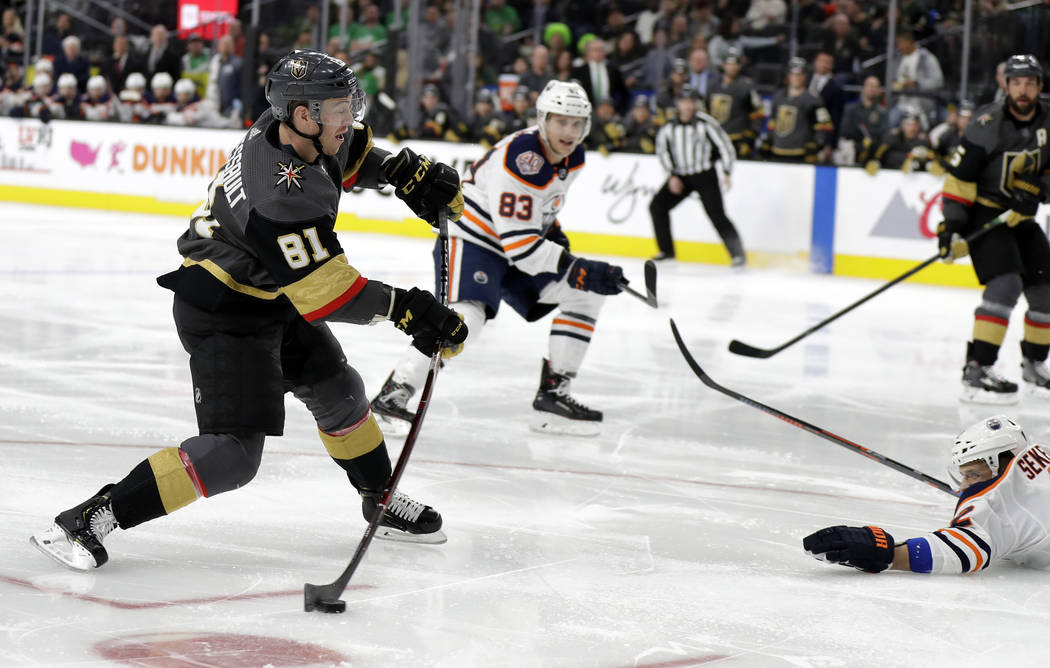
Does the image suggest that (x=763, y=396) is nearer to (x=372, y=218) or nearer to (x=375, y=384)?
(x=375, y=384)

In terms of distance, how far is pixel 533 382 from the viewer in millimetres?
5422

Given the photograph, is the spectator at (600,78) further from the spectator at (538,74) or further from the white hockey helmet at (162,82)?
the white hockey helmet at (162,82)

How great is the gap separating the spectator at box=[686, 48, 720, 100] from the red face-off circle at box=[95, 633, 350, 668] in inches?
336

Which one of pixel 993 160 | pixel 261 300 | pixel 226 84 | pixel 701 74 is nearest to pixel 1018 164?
pixel 993 160

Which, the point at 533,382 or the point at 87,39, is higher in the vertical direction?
the point at 87,39

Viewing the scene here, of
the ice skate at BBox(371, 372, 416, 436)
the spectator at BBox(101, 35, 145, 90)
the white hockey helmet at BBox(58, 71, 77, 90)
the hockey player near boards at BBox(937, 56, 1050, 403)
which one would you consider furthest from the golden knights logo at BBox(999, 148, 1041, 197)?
the white hockey helmet at BBox(58, 71, 77, 90)

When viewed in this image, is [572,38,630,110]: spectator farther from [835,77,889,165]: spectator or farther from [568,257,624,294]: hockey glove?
[568,257,624,294]: hockey glove

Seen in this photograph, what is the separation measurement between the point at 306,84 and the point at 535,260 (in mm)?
1770

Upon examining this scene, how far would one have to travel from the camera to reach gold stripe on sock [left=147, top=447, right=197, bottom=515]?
108 inches

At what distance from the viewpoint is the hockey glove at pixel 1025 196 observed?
17.5ft

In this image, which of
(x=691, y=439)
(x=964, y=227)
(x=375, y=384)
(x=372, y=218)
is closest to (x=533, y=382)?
(x=375, y=384)

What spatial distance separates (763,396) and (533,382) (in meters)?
0.88

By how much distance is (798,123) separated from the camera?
9914mm

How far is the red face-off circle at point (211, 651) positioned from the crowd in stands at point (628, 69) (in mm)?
7597
